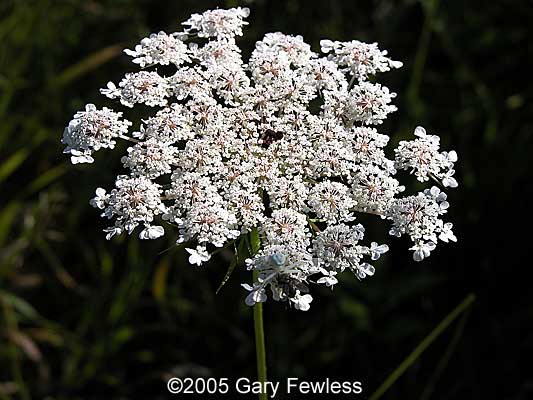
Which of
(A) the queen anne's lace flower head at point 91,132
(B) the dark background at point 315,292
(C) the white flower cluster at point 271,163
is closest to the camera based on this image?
(C) the white flower cluster at point 271,163

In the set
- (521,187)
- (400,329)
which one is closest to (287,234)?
(400,329)

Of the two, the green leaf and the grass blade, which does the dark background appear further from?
the grass blade

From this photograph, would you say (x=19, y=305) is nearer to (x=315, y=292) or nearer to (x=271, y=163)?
(x=315, y=292)

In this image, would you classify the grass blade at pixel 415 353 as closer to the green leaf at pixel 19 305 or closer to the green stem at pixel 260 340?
the green stem at pixel 260 340

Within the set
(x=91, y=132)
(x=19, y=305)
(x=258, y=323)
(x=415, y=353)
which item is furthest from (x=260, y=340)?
(x=19, y=305)

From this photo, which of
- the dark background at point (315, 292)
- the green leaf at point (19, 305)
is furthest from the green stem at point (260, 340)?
the green leaf at point (19, 305)

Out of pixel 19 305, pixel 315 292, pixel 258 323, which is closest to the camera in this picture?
pixel 258 323

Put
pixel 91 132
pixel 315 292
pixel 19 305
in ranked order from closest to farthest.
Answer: pixel 91 132, pixel 19 305, pixel 315 292
